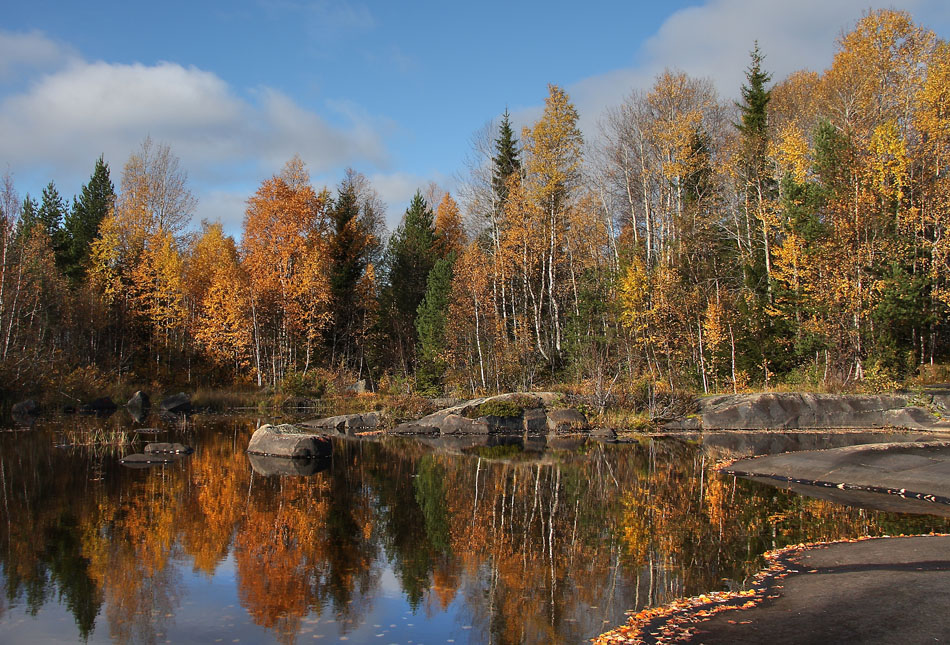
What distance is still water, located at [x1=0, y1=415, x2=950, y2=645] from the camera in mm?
7094

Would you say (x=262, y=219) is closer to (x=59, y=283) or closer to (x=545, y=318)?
(x=59, y=283)

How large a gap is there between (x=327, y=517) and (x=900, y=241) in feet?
80.5

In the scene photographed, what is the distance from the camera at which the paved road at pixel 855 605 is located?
5965 millimetres

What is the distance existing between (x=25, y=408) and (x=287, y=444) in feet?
55.8

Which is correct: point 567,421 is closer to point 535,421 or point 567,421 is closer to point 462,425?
point 535,421

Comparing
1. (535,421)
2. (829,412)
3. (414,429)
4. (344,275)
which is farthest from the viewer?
(344,275)

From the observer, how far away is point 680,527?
1080 centimetres

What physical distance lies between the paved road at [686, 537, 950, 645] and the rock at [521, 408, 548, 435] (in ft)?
59.3

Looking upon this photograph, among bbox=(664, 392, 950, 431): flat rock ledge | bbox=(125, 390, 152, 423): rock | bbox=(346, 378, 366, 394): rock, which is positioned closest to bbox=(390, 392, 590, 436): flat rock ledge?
bbox=(664, 392, 950, 431): flat rock ledge

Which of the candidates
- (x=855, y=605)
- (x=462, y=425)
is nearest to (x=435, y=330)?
(x=462, y=425)

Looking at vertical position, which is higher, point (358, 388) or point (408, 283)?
point (408, 283)

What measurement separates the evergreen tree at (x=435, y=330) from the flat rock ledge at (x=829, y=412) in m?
14.0

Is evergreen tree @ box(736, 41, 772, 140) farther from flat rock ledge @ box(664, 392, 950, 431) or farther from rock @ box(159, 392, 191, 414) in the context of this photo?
rock @ box(159, 392, 191, 414)

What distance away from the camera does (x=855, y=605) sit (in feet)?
22.0
